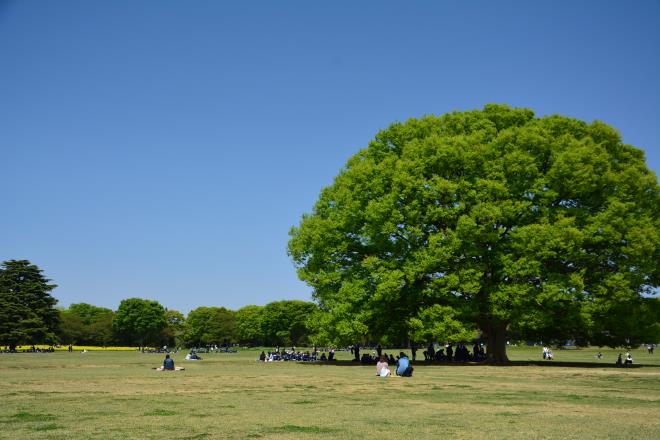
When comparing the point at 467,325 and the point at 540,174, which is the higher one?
the point at 540,174

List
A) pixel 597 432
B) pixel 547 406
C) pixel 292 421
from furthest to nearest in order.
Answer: pixel 547 406 < pixel 292 421 < pixel 597 432

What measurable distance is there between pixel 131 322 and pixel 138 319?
218 centimetres

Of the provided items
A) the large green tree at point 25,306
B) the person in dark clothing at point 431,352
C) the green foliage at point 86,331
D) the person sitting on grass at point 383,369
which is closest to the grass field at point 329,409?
the person sitting on grass at point 383,369

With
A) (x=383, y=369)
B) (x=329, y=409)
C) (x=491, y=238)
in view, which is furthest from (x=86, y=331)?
(x=329, y=409)

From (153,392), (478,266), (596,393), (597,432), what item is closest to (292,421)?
(597,432)

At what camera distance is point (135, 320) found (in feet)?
487

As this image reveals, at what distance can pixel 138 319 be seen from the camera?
486 feet

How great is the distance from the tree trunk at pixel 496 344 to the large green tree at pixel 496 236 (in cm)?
7

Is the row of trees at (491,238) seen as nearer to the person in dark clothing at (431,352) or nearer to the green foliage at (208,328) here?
the person in dark clothing at (431,352)

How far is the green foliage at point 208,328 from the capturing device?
16562 centimetres

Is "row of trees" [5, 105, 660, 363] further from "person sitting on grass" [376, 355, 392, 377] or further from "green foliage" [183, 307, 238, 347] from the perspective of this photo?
"green foliage" [183, 307, 238, 347]

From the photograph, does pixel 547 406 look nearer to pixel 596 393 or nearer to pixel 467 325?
pixel 596 393

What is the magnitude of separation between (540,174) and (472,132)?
616 centimetres

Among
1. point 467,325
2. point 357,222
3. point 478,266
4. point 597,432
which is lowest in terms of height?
point 597,432
